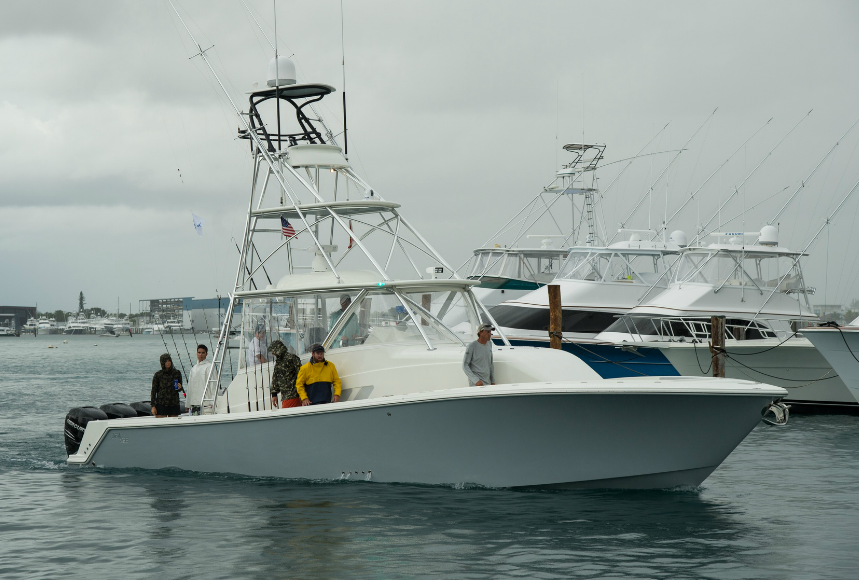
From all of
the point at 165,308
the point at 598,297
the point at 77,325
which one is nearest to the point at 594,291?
the point at 598,297

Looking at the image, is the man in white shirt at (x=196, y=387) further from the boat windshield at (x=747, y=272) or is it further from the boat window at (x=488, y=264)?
the boat window at (x=488, y=264)

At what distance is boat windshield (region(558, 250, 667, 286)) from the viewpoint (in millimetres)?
24719

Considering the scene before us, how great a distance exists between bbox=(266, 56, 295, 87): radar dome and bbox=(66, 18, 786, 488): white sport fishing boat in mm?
19

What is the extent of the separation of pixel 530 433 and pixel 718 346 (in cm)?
1059

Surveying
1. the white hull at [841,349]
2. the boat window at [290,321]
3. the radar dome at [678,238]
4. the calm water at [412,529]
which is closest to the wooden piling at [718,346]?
the white hull at [841,349]

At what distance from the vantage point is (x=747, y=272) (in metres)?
21.9

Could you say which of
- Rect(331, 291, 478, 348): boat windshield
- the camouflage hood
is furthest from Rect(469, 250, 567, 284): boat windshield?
the camouflage hood

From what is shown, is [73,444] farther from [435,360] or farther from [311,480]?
[435,360]

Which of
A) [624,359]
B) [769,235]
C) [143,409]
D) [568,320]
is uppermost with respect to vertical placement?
[769,235]

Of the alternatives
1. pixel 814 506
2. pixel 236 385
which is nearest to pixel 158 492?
pixel 236 385

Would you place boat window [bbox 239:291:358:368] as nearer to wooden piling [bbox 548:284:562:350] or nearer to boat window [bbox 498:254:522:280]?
wooden piling [bbox 548:284:562:350]

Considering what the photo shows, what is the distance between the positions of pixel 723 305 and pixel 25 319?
163594 millimetres

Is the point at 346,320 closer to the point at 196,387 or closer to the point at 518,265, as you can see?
the point at 196,387

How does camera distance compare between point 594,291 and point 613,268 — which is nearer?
point 594,291
